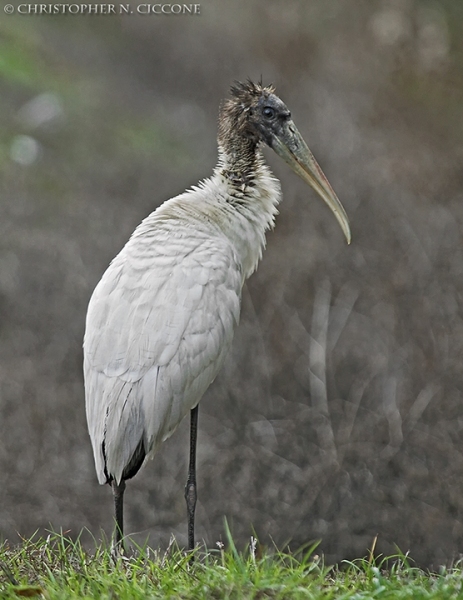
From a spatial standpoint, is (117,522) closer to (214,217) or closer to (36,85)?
(214,217)

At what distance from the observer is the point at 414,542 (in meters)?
11.1

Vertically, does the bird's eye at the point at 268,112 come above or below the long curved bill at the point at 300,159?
above

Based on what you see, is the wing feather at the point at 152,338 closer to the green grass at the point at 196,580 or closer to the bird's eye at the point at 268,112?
the green grass at the point at 196,580

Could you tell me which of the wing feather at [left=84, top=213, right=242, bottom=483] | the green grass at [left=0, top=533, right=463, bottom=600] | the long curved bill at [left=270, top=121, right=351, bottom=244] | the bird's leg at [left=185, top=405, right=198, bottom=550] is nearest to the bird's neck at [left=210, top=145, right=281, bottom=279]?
the long curved bill at [left=270, top=121, right=351, bottom=244]

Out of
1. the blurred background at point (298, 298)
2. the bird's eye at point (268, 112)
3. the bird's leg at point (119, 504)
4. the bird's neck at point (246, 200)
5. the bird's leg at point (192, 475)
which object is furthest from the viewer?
the blurred background at point (298, 298)

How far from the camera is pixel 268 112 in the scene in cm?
540

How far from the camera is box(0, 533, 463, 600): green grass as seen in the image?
10.8ft

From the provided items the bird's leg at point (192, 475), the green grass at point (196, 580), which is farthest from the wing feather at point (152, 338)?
the green grass at point (196, 580)

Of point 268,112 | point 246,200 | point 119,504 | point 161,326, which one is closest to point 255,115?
point 268,112

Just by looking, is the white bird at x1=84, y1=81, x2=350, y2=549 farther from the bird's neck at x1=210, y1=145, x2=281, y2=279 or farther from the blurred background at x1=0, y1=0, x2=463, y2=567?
the blurred background at x1=0, y1=0, x2=463, y2=567

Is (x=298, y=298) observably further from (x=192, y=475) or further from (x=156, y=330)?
(x=156, y=330)

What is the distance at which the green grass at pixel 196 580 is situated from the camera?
10.8ft

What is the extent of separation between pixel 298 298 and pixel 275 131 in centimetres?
692

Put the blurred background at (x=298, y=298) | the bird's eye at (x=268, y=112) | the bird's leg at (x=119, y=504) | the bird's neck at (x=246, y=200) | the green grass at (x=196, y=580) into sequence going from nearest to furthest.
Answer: the green grass at (x=196, y=580) < the bird's leg at (x=119, y=504) < the bird's neck at (x=246, y=200) < the bird's eye at (x=268, y=112) < the blurred background at (x=298, y=298)
